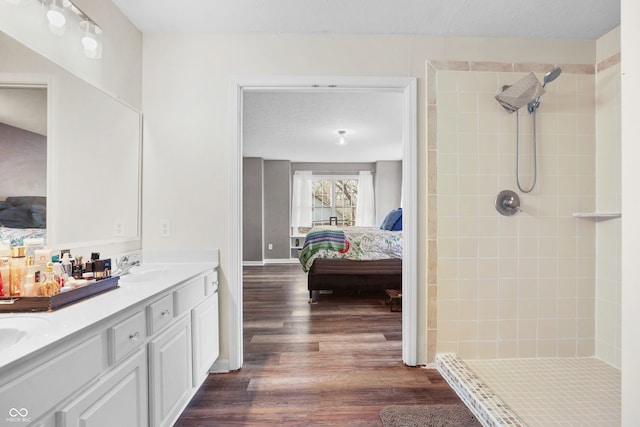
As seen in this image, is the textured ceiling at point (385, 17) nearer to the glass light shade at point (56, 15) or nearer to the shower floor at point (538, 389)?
the glass light shade at point (56, 15)

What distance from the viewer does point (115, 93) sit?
1873 millimetres

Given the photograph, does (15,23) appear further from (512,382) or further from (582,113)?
(582,113)

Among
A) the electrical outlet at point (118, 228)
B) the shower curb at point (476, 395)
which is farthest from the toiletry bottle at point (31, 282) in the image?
the shower curb at point (476, 395)

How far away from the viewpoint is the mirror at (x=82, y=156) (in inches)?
52.6

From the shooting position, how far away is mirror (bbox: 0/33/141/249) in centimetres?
134

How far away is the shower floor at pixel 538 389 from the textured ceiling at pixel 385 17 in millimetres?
2287

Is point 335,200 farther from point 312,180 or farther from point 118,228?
point 118,228

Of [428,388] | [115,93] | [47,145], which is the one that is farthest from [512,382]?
[115,93]

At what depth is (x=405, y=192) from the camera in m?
2.20

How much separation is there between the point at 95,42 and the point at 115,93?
0.28m

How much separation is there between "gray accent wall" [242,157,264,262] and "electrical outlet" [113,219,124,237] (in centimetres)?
463

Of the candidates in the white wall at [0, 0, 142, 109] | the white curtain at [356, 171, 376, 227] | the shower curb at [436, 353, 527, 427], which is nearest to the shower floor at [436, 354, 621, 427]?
the shower curb at [436, 353, 527, 427]
